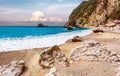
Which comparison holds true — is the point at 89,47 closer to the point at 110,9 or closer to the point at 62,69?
the point at 62,69

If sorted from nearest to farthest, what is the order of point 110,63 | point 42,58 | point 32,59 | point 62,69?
1. point 62,69
2. point 110,63
3. point 42,58
4. point 32,59

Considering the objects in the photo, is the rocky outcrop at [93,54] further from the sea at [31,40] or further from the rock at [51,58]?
the sea at [31,40]

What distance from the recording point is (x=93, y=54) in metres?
15.7

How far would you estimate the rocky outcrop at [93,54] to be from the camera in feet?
50.2

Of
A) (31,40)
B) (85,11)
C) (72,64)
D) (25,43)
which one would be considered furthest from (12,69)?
(85,11)

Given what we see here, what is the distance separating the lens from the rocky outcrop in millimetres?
15312

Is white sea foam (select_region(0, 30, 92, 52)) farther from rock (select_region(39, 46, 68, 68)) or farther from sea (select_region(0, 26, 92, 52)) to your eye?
rock (select_region(39, 46, 68, 68))

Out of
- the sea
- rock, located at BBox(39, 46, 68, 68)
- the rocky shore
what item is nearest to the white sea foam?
the sea

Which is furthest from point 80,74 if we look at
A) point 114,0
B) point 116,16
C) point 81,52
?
point 114,0

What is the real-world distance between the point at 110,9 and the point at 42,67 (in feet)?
286

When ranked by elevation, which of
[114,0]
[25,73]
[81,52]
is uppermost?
[114,0]

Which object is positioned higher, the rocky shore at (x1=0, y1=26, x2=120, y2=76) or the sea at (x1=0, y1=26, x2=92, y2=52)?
the rocky shore at (x1=0, y1=26, x2=120, y2=76)

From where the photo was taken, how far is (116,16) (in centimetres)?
8450

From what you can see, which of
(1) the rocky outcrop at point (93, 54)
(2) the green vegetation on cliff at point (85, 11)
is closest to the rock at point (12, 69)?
(1) the rocky outcrop at point (93, 54)
